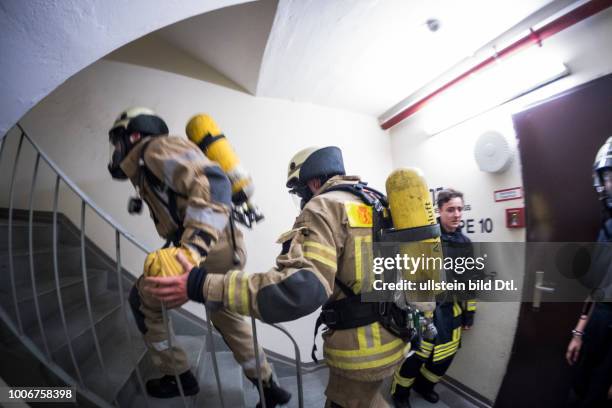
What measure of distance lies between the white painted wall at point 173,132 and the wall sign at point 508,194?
4.52 feet

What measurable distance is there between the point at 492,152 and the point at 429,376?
6.93 feet

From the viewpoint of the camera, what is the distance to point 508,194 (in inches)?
85.4

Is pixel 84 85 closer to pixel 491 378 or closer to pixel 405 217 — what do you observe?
pixel 405 217

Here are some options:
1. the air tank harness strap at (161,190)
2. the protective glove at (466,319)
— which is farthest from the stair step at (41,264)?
the protective glove at (466,319)

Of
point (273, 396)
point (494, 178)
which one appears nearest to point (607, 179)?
point (494, 178)

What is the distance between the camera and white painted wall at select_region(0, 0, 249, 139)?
0.77 metres

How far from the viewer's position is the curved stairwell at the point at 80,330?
4.18 feet

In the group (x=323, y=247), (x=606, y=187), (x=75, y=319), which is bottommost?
(x=75, y=319)

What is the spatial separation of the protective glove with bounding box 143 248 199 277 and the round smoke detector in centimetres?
251

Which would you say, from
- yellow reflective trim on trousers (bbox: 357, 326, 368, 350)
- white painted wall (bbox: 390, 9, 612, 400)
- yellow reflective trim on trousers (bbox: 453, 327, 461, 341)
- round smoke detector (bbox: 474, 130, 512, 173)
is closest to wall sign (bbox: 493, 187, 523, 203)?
white painted wall (bbox: 390, 9, 612, 400)

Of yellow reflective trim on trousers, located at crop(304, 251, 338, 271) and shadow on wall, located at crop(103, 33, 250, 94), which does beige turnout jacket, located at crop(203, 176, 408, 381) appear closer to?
yellow reflective trim on trousers, located at crop(304, 251, 338, 271)

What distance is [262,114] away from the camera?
289 centimetres

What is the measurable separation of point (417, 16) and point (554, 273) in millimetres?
2191

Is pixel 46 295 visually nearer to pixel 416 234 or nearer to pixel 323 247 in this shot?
pixel 323 247
